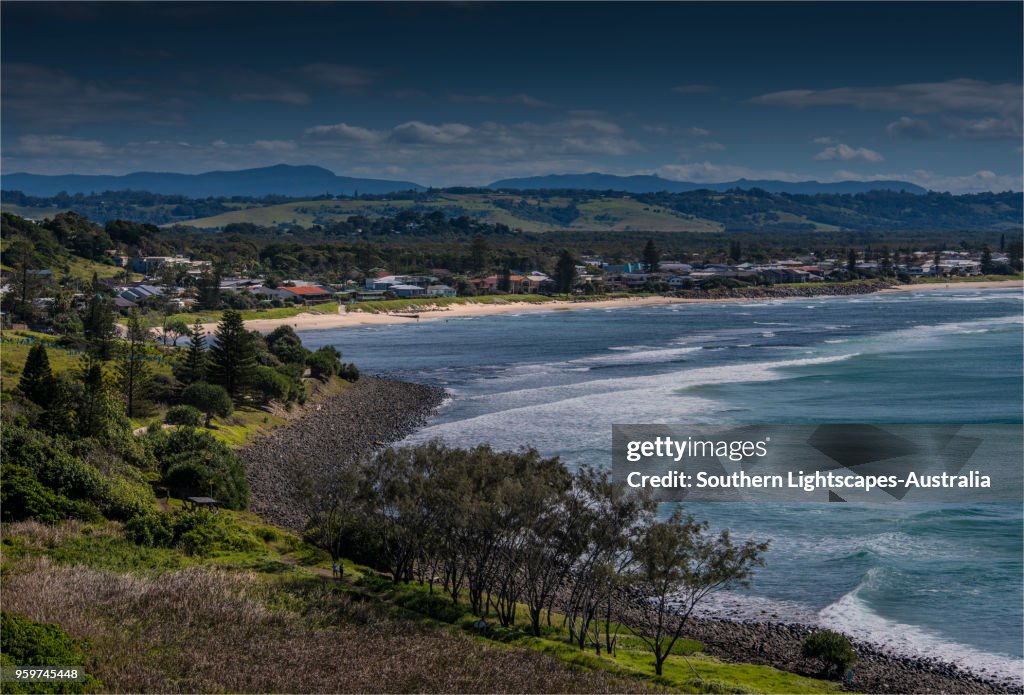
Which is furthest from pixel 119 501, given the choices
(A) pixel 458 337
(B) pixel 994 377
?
(A) pixel 458 337

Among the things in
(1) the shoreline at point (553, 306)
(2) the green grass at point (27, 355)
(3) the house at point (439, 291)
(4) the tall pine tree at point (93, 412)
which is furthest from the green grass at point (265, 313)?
(4) the tall pine tree at point (93, 412)

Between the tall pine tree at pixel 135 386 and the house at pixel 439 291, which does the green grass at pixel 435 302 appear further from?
the tall pine tree at pixel 135 386

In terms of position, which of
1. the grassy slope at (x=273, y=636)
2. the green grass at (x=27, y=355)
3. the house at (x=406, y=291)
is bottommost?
the grassy slope at (x=273, y=636)

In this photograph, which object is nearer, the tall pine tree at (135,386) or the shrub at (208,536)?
the shrub at (208,536)

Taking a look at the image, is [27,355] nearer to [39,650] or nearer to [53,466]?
[53,466]

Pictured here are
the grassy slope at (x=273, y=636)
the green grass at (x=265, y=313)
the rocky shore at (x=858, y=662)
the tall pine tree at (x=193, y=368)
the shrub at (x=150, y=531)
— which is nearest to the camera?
the grassy slope at (x=273, y=636)

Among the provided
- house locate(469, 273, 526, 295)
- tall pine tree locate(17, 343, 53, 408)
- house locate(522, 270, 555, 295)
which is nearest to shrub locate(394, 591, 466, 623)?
tall pine tree locate(17, 343, 53, 408)

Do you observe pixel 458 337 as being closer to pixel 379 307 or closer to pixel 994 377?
pixel 379 307
